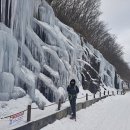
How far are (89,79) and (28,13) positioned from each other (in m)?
19.2

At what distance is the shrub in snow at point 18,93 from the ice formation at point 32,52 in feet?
0.64

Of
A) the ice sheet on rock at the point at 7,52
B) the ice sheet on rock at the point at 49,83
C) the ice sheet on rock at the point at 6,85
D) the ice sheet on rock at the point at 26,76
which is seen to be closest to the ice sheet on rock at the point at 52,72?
the ice sheet on rock at the point at 49,83

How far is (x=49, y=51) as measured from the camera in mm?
22312

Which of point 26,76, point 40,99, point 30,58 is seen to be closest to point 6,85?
point 26,76

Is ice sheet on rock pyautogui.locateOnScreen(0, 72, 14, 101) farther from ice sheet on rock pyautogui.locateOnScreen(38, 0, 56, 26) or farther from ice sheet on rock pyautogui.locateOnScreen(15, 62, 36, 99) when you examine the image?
ice sheet on rock pyautogui.locateOnScreen(38, 0, 56, 26)

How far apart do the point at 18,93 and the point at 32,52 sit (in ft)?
12.6

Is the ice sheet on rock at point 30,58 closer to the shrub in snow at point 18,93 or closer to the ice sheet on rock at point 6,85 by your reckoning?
the shrub in snow at point 18,93

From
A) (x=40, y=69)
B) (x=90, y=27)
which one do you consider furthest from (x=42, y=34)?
(x=90, y=27)

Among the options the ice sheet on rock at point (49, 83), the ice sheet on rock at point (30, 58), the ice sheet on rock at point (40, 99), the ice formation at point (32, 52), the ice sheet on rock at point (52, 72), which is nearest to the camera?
the ice formation at point (32, 52)

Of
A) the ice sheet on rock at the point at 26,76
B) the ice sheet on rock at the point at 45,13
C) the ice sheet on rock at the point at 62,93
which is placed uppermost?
the ice sheet on rock at the point at 45,13

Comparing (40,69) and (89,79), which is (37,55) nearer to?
(40,69)

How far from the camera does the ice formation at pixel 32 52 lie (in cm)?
1631

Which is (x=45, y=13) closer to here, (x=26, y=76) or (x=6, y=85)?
(x=26, y=76)

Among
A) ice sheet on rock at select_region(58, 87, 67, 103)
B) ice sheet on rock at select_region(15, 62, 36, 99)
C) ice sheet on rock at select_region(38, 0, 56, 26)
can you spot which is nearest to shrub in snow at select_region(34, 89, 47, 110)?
ice sheet on rock at select_region(15, 62, 36, 99)
